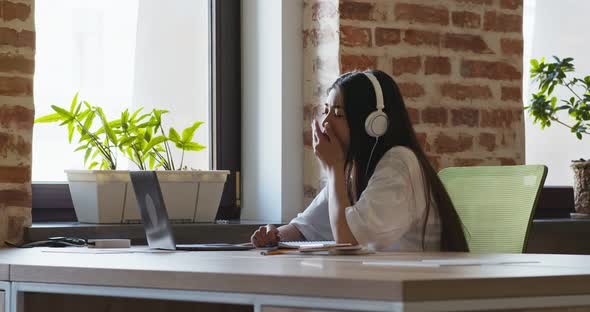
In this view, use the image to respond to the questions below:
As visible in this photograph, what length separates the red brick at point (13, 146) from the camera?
2.78 m

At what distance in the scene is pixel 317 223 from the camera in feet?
9.40

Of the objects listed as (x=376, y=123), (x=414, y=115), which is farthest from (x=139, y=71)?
(x=376, y=123)

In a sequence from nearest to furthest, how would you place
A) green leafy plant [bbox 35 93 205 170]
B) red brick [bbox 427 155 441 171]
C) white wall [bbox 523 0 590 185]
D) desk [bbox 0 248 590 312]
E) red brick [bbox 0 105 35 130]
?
desk [bbox 0 248 590 312], red brick [bbox 0 105 35 130], green leafy plant [bbox 35 93 205 170], red brick [bbox 427 155 441 171], white wall [bbox 523 0 590 185]

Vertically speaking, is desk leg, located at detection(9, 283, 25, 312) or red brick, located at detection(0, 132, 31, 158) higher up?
red brick, located at detection(0, 132, 31, 158)

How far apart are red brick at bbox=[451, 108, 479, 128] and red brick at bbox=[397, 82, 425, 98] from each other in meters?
0.16

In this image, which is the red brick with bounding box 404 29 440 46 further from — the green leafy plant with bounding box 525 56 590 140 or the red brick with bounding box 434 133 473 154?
the green leafy plant with bounding box 525 56 590 140

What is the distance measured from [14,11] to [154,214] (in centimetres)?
86

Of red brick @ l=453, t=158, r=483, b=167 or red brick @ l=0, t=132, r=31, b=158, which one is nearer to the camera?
red brick @ l=0, t=132, r=31, b=158

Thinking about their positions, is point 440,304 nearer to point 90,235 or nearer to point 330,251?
point 330,251

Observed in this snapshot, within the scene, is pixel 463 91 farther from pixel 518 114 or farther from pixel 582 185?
pixel 582 185

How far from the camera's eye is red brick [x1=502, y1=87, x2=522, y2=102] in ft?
11.8

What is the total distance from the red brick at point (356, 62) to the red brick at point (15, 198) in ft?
3.60

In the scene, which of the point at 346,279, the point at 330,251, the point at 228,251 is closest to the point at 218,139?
the point at 228,251

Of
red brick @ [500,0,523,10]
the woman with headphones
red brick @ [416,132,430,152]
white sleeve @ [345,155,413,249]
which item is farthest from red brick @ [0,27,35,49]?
red brick @ [500,0,523,10]
